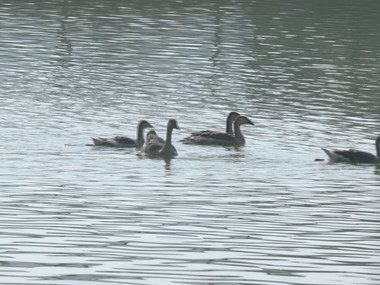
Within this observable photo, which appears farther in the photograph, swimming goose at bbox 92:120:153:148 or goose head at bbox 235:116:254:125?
goose head at bbox 235:116:254:125

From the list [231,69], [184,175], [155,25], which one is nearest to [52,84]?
[231,69]

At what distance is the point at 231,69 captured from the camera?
147ft

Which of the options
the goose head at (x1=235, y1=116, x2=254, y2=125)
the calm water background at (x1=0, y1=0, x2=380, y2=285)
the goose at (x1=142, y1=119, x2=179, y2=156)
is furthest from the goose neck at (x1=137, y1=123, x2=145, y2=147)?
the goose head at (x1=235, y1=116, x2=254, y2=125)

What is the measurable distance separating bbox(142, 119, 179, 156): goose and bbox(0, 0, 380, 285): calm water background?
0.31m

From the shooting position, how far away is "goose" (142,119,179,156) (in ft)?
89.4

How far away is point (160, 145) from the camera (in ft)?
90.7

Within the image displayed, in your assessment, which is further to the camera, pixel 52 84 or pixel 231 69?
pixel 231 69

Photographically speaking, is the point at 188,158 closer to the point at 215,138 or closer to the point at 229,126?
the point at 215,138

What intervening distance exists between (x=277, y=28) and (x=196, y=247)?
4083 centimetres

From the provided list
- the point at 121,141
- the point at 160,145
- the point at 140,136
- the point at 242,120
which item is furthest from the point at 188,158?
the point at 242,120

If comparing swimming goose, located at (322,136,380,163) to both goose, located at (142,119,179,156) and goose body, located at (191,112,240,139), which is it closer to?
goose body, located at (191,112,240,139)

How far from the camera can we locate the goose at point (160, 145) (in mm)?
27250

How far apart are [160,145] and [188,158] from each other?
31.5 inches

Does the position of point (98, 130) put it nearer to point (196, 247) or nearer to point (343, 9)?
point (196, 247)
